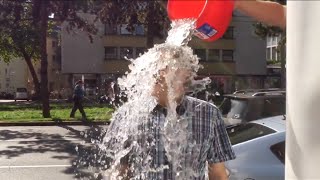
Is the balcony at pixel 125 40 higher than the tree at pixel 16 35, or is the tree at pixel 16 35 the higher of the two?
the balcony at pixel 125 40

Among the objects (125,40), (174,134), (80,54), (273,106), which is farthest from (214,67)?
(174,134)

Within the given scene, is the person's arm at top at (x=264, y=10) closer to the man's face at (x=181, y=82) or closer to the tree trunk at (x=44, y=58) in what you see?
the man's face at (x=181, y=82)

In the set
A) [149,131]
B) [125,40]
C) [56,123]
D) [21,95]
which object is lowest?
[56,123]

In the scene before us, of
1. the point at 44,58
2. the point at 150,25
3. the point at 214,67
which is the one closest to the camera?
the point at 150,25

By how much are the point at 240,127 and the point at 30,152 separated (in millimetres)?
6987

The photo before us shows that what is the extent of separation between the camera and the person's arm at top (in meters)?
1.90

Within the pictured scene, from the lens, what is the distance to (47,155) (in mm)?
10797

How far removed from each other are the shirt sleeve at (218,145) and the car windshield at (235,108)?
5047 millimetres

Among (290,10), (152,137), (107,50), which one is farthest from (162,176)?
(107,50)

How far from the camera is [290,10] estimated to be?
176cm

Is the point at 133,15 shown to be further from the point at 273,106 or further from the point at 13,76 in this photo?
the point at 13,76

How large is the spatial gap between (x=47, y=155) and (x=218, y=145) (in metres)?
8.60

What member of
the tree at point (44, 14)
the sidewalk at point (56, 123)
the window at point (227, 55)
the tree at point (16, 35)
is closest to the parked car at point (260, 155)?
the sidewalk at point (56, 123)

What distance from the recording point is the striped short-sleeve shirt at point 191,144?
8.36ft
